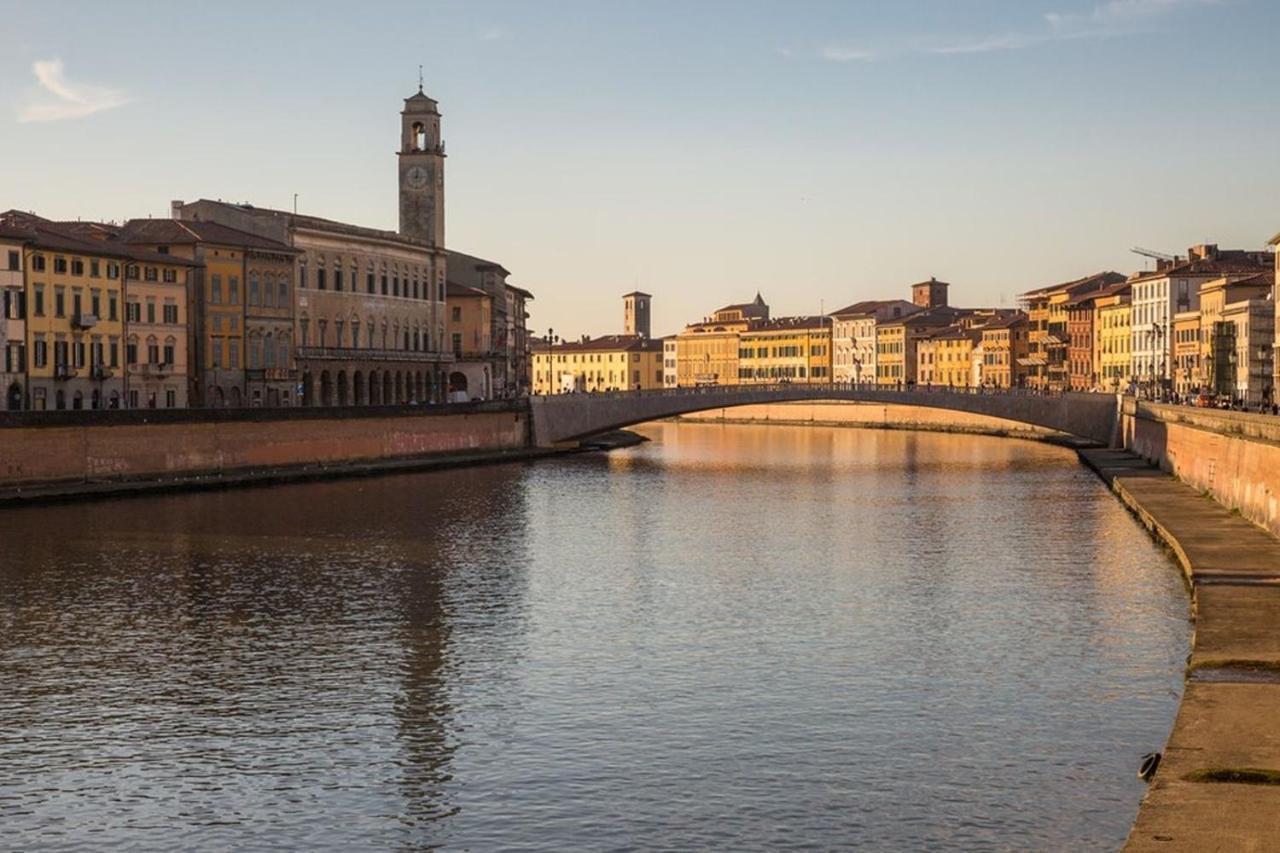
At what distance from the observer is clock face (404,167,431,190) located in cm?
11006

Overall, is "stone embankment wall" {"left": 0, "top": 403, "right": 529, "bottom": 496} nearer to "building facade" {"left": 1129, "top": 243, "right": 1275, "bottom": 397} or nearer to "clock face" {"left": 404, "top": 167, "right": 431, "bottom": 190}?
"clock face" {"left": 404, "top": 167, "right": 431, "bottom": 190}

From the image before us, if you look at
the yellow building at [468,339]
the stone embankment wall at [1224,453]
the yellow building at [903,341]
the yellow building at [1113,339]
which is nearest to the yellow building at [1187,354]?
the yellow building at [1113,339]

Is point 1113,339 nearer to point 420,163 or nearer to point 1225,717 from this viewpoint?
point 420,163

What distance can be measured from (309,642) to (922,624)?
1099 centimetres

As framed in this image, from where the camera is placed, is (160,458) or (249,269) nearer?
(160,458)

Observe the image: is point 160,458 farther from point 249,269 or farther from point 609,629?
point 609,629

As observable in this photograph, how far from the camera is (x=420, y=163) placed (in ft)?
360

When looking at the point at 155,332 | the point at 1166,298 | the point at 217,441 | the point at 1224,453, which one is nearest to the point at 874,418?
the point at 1166,298

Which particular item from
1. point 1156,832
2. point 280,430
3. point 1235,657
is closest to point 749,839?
point 1156,832

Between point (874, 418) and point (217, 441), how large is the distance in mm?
85608

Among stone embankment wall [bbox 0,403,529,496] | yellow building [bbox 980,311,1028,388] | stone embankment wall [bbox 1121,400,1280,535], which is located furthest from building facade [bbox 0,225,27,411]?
Answer: yellow building [bbox 980,311,1028,388]

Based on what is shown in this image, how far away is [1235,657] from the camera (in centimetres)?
2692

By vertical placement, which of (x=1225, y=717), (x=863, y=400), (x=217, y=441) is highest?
(x=863, y=400)

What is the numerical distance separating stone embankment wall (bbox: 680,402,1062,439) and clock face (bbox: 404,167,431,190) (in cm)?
3411
